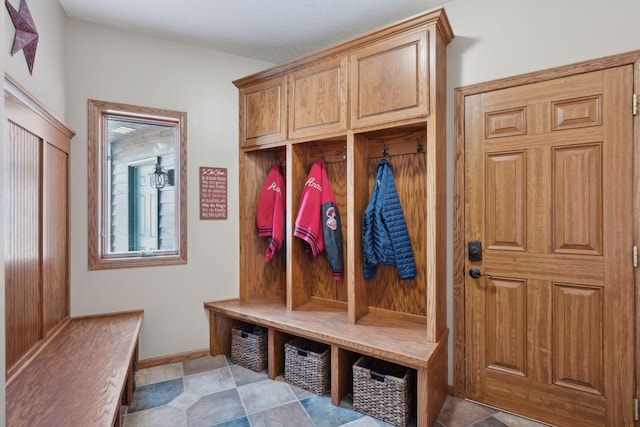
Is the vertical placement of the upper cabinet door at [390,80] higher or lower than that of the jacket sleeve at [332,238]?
higher

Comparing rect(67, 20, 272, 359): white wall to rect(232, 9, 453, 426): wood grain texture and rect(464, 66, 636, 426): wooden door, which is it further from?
rect(464, 66, 636, 426): wooden door

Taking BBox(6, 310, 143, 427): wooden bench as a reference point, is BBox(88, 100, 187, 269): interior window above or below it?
above

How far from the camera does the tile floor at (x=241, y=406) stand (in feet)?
6.72

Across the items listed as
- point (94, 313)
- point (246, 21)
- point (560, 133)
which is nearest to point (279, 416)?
point (94, 313)

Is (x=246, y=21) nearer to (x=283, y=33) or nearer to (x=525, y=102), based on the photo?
(x=283, y=33)

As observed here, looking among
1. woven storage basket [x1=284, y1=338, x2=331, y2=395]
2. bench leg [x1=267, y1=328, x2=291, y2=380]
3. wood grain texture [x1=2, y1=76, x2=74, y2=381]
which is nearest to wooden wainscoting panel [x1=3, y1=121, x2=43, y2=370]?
wood grain texture [x1=2, y1=76, x2=74, y2=381]

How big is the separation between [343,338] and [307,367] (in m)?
0.46

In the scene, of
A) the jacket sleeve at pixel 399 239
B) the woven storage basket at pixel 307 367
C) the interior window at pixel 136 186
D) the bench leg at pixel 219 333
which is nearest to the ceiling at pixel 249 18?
the interior window at pixel 136 186

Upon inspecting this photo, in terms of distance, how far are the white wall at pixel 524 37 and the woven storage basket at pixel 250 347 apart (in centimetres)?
142

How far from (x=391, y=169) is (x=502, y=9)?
3.95 ft

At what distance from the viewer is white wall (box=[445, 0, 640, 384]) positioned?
183 centimetres

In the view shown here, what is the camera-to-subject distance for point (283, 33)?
2.76 metres

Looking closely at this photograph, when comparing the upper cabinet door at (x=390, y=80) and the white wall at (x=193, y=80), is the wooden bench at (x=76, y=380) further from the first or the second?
the upper cabinet door at (x=390, y=80)

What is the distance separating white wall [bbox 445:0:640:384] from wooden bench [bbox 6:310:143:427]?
2.03m
